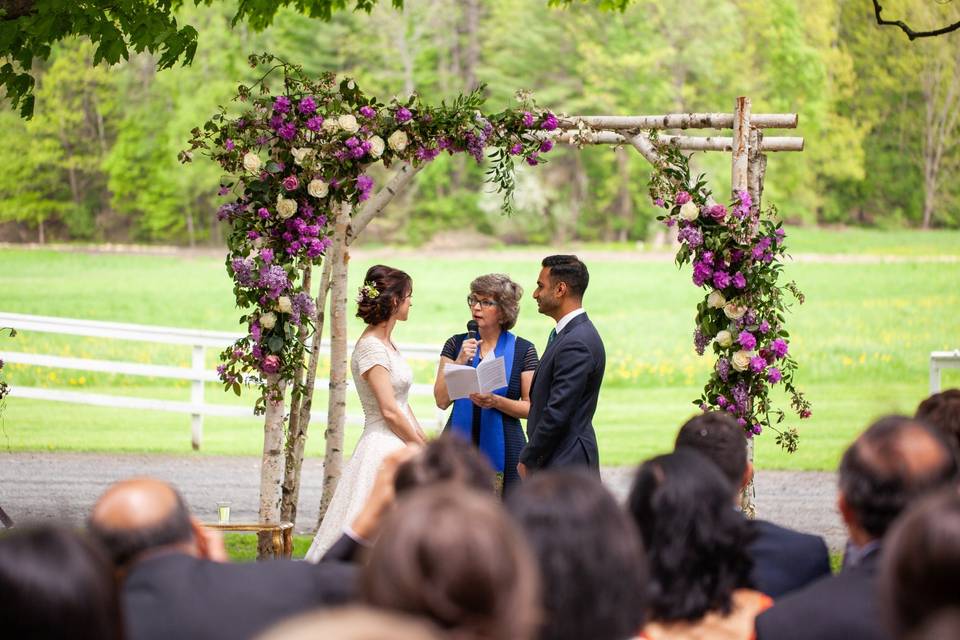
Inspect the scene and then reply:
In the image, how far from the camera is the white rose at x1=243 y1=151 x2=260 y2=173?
679 centimetres

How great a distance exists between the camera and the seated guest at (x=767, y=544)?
3398mm

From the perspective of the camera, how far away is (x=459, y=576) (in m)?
1.80

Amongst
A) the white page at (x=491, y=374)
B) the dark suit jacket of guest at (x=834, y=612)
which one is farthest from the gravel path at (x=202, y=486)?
the dark suit jacket of guest at (x=834, y=612)

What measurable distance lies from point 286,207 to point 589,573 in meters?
4.82

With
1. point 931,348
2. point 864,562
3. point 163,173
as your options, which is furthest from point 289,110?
point 163,173

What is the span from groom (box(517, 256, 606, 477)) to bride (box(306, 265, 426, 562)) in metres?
0.60

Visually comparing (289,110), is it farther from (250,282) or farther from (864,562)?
(864,562)

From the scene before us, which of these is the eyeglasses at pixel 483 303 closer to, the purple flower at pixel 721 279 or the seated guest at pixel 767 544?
the purple flower at pixel 721 279

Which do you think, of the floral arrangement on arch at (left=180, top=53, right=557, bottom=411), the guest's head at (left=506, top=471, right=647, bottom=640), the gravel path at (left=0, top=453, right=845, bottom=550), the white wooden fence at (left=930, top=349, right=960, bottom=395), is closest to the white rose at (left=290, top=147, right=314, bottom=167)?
the floral arrangement on arch at (left=180, top=53, right=557, bottom=411)

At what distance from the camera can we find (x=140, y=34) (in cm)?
756

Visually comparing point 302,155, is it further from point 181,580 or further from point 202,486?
point 202,486

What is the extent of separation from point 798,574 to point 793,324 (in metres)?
21.8

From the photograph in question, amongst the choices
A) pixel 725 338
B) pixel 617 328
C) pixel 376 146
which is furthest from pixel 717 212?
pixel 617 328

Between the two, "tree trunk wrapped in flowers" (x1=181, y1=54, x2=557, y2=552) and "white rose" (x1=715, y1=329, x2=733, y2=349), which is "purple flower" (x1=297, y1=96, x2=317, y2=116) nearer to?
"tree trunk wrapped in flowers" (x1=181, y1=54, x2=557, y2=552)
